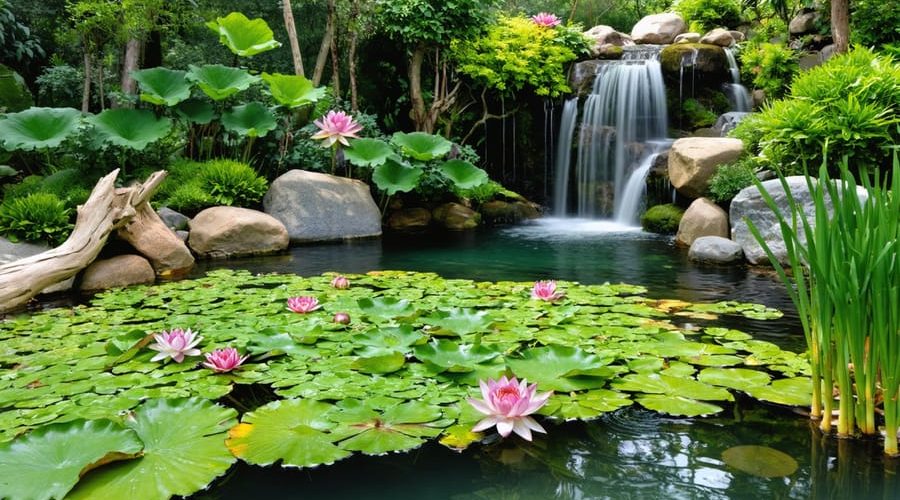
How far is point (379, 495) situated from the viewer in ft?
5.35

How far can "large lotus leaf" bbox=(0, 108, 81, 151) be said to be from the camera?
19.8ft

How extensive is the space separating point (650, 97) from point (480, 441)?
891 cm

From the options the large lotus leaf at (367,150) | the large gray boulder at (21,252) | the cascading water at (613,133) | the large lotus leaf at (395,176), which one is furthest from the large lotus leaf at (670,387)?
the cascading water at (613,133)

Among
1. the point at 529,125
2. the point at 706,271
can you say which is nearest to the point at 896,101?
the point at 706,271

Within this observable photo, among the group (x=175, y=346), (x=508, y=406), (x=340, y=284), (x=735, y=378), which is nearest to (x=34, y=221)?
(x=340, y=284)

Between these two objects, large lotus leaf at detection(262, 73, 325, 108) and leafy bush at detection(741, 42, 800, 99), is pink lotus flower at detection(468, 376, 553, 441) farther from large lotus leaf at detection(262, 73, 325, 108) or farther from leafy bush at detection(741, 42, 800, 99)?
leafy bush at detection(741, 42, 800, 99)

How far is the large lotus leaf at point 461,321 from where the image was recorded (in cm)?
290

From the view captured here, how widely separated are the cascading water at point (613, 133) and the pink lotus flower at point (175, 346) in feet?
24.7

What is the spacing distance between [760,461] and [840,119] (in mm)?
4731

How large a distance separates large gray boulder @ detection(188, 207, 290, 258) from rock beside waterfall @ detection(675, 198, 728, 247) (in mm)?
4248

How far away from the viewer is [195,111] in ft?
23.4

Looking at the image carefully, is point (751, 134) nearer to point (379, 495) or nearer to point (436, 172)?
point (436, 172)

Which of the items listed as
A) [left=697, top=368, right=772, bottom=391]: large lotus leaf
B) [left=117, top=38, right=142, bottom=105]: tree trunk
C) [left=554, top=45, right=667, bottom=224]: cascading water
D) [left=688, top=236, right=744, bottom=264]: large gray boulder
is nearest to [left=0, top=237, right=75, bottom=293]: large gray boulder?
[left=697, top=368, right=772, bottom=391]: large lotus leaf

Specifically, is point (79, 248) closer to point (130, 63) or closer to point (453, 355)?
point (453, 355)
